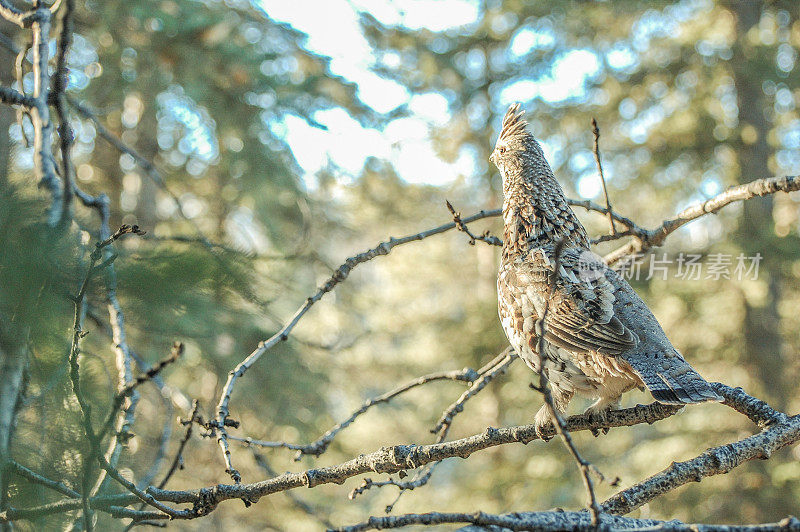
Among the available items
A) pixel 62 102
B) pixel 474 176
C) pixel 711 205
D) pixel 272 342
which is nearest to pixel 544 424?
pixel 272 342

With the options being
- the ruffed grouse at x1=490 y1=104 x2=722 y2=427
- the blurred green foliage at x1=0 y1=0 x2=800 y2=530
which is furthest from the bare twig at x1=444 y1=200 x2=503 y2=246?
the blurred green foliage at x1=0 y1=0 x2=800 y2=530

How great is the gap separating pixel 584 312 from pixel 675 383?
1.98 ft

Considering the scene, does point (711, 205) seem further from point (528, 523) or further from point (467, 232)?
point (528, 523)

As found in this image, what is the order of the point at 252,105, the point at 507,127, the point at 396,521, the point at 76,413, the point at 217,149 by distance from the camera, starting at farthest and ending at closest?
the point at 217,149
the point at 252,105
the point at 507,127
the point at 76,413
the point at 396,521

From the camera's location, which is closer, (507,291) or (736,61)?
(507,291)

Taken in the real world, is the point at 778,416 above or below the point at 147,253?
below

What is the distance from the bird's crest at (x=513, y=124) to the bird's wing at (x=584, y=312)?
1012 millimetres

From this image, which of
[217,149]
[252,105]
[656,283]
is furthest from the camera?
[656,283]

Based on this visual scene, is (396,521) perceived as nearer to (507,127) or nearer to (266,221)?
(507,127)

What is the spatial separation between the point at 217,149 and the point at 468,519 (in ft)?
24.1

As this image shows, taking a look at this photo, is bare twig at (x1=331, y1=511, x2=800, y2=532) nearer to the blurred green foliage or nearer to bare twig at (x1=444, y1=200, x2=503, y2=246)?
bare twig at (x1=444, y1=200, x2=503, y2=246)

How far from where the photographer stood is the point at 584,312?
3057 millimetres

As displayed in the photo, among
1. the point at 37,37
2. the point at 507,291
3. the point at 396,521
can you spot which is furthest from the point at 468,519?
the point at 37,37

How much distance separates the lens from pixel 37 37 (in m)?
1.93
